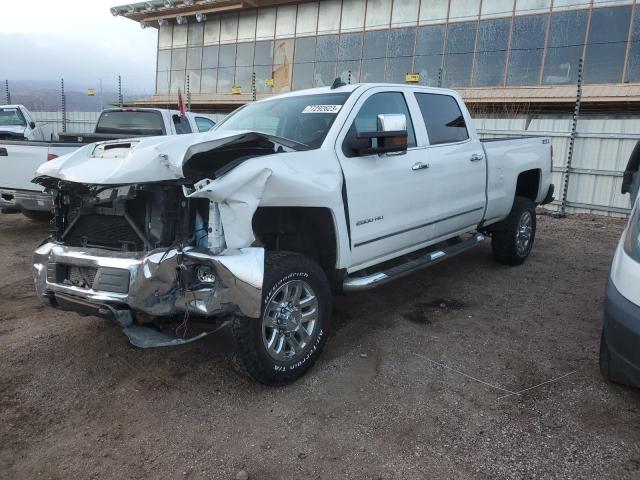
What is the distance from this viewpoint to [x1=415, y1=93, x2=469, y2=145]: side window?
4.96 meters

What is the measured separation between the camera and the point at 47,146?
22.1 feet

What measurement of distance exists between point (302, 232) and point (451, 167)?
1.96 meters

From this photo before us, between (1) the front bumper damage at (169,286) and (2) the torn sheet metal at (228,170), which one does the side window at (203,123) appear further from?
(1) the front bumper damage at (169,286)

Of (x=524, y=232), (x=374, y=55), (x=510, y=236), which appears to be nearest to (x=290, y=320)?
(x=510, y=236)

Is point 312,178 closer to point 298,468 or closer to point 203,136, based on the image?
point 203,136

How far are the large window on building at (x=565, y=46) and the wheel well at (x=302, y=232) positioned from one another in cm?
1809

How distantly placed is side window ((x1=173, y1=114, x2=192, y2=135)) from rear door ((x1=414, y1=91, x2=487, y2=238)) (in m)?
4.95

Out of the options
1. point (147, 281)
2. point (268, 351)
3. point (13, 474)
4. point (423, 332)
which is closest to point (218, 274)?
point (147, 281)

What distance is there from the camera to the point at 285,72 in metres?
25.6

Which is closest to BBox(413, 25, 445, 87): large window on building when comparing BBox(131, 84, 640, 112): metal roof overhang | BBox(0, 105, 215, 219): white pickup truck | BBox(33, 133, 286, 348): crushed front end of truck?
BBox(131, 84, 640, 112): metal roof overhang

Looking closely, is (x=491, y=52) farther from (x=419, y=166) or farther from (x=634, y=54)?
(x=419, y=166)

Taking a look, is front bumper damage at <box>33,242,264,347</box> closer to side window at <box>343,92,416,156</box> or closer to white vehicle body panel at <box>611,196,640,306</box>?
side window at <box>343,92,416,156</box>

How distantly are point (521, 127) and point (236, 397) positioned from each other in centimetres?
1043

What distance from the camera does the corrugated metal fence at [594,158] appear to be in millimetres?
10609
